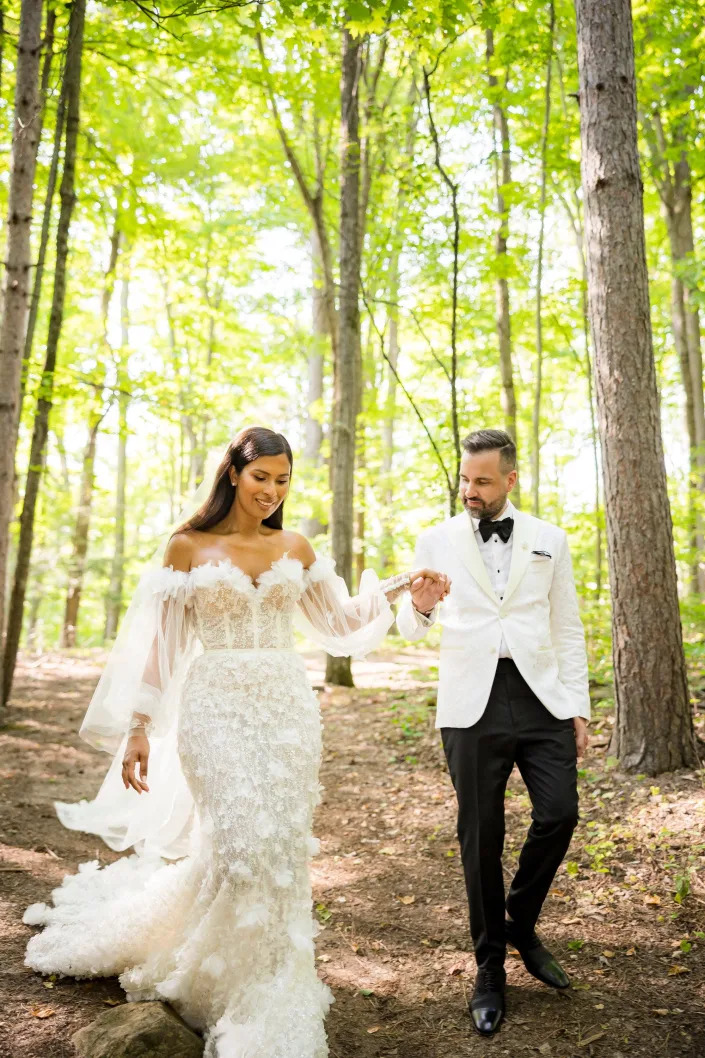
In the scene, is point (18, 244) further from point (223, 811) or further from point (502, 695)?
point (502, 695)

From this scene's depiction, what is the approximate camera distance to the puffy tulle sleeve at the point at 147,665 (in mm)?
3371

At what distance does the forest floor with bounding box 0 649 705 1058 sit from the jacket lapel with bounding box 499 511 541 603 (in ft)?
5.89

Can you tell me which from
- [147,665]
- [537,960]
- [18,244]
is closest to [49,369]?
[18,244]

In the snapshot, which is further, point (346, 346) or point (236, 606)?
point (346, 346)

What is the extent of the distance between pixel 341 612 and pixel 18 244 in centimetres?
503

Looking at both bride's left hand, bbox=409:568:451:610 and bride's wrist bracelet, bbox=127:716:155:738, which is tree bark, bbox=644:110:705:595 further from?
bride's wrist bracelet, bbox=127:716:155:738

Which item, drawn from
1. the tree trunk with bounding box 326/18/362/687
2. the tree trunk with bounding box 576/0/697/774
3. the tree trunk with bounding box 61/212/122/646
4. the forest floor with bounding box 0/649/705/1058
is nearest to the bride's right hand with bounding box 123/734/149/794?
the forest floor with bounding box 0/649/705/1058

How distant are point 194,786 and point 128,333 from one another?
19938mm

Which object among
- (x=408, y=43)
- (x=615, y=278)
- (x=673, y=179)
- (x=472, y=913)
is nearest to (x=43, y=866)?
(x=472, y=913)

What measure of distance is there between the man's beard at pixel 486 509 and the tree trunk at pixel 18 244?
490 centimetres

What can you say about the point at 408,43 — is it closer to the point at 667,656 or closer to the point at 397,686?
the point at 667,656

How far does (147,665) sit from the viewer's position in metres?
3.40

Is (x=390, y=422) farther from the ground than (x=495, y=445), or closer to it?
farther from the ground

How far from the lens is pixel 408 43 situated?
6.35 metres
